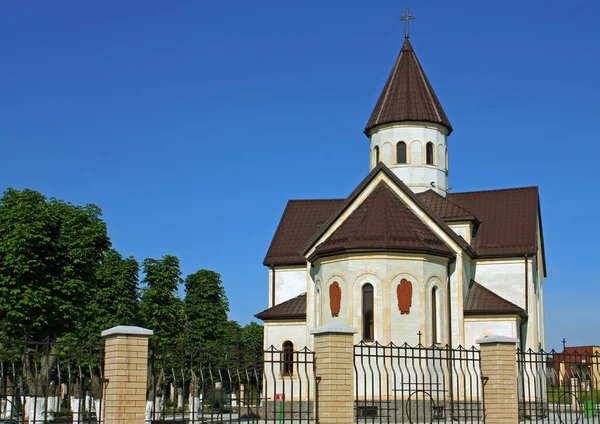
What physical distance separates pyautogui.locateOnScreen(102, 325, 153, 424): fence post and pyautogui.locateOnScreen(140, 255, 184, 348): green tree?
2625cm

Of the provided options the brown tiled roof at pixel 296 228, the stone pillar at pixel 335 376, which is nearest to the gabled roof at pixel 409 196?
the brown tiled roof at pixel 296 228

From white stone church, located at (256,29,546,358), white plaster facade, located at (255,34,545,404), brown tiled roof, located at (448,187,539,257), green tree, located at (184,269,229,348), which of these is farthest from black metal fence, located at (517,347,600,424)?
green tree, located at (184,269,229,348)

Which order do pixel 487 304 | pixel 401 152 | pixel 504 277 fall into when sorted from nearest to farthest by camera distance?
1. pixel 487 304
2. pixel 504 277
3. pixel 401 152

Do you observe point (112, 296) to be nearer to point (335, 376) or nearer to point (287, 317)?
point (287, 317)

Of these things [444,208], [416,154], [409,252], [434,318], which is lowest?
[434,318]

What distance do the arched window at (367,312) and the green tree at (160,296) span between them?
49.0ft

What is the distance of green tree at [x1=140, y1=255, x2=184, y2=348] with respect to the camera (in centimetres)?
3719

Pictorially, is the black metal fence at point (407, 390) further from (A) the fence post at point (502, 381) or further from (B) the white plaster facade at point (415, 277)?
(A) the fence post at point (502, 381)

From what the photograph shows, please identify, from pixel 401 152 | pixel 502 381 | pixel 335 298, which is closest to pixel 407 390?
pixel 335 298

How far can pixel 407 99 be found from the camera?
32.1 meters

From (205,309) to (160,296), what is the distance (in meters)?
11.2

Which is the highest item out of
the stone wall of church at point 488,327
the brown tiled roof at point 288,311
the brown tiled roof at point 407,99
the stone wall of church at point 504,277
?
the brown tiled roof at point 407,99

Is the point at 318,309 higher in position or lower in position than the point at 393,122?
lower

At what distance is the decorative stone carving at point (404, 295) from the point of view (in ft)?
81.4
